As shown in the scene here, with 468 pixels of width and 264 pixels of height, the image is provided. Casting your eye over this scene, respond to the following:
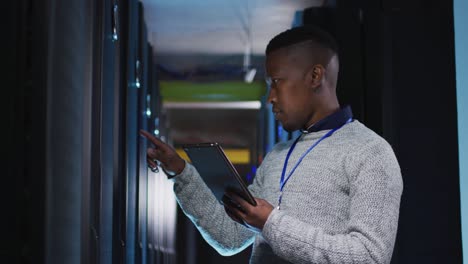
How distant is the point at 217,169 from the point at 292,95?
0.35 metres

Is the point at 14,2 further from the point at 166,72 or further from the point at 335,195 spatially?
the point at 166,72

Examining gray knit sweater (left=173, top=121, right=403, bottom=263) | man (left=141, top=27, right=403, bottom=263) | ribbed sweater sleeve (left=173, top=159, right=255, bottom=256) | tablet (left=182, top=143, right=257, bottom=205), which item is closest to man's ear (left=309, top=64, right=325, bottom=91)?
man (left=141, top=27, right=403, bottom=263)

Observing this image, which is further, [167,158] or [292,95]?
[167,158]

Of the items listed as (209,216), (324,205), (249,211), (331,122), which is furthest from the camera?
(209,216)

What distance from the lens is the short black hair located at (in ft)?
6.91

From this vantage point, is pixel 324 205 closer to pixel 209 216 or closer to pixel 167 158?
pixel 209 216

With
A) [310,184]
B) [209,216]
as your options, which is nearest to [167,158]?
[209,216]

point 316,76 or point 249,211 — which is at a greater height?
point 316,76

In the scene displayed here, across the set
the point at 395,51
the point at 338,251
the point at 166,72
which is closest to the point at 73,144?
the point at 338,251

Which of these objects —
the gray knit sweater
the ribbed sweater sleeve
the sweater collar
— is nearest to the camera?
the gray knit sweater

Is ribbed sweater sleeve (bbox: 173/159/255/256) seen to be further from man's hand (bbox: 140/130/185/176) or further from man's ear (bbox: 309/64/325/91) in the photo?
man's ear (bbox: 309/64/325/91)

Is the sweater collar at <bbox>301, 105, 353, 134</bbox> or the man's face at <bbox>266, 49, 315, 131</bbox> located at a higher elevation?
the man's face at <bbox>266, 49, 315, 131</bbox>

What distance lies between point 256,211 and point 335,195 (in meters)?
0.26

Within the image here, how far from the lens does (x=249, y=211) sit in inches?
Result: 70.5
